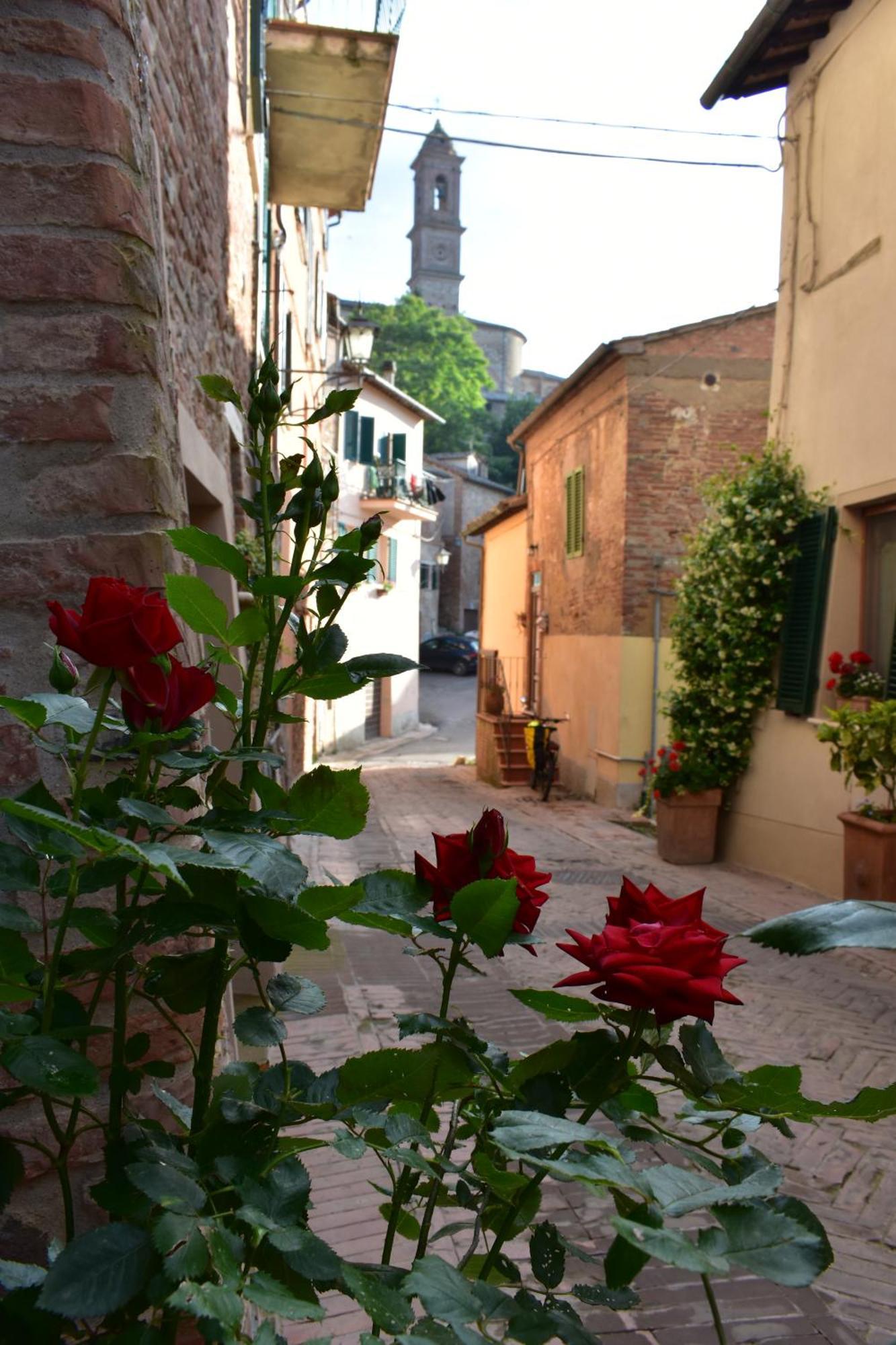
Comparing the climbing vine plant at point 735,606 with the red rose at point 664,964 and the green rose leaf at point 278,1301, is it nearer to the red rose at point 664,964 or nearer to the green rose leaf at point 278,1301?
the red rose at point 664,964

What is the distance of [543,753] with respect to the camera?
1584 cm

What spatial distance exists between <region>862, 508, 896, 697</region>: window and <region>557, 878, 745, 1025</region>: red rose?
7130 millimetres

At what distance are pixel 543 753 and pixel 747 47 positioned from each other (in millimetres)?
9308

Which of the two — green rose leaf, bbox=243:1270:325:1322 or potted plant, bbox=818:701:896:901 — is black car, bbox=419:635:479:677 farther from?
green rose leaf, bbox=243:1270:325:1322

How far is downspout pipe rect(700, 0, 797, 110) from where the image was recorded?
8133 mm

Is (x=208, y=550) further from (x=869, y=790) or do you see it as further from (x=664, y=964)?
(x=869, y=790)

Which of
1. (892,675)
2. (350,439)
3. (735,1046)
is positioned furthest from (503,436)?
(735,1046)

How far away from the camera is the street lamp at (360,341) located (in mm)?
15438

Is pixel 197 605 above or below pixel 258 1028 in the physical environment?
above

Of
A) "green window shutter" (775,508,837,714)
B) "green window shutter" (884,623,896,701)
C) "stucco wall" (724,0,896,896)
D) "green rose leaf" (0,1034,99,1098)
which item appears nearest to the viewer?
"green rose leaf" (0,1034,99,1098)

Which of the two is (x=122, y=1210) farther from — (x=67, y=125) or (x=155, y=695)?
(x=67, y=125)

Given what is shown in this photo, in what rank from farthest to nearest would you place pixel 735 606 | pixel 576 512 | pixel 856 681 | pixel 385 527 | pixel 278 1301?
1. pixel 385 527
2. pixel 576 512
3. pixel 735 606
4. pixel 856 681
5. pixel 278 1301

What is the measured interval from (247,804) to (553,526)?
17159 millimetres

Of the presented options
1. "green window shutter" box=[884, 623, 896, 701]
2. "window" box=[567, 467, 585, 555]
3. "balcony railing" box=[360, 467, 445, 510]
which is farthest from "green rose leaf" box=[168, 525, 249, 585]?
"balcony railing" box=[360, 467, 445, 510]
